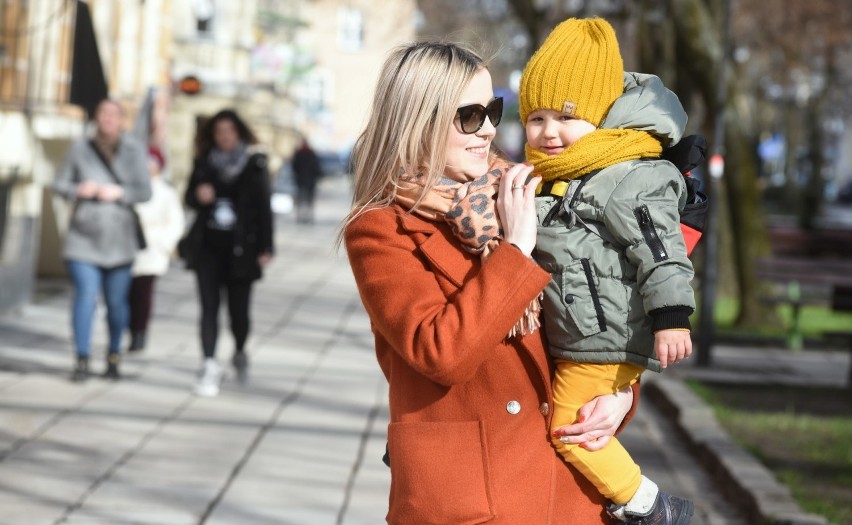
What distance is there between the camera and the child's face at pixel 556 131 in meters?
3.16

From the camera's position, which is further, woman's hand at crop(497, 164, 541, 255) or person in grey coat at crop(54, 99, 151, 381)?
person in grey coat at crop(54, 99, 151, 381)

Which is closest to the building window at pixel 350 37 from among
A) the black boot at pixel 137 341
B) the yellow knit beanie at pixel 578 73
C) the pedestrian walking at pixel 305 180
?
the pedestrian walking at pixel 305 180

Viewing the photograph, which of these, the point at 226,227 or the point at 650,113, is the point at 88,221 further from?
the point at 650,113

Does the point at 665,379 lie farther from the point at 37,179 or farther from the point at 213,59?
the point at 213,59

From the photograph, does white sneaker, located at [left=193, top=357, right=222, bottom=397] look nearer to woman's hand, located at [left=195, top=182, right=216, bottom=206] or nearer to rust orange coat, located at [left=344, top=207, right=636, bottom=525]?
woman's hand, located at [left=195, top=182, right=216, bottom=206]

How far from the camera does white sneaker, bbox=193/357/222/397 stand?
31.8 ft

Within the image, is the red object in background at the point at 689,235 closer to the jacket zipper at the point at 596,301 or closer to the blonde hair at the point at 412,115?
the jacket zipper at the point at 596,301

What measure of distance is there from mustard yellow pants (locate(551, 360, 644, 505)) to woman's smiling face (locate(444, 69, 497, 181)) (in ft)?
1.47

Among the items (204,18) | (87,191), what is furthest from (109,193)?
(204,18)

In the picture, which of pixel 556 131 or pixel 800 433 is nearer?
pixel 556 131

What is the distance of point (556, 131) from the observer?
316 centimetres

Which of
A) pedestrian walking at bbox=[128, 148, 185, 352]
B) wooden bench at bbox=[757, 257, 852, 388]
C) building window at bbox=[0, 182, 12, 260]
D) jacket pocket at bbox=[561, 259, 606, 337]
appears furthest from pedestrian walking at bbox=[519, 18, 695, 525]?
building window at bbox=[0, 182, 12, 260]

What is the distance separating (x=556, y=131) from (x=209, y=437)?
5416mm

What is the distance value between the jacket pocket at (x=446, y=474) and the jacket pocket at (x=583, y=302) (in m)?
0.29
